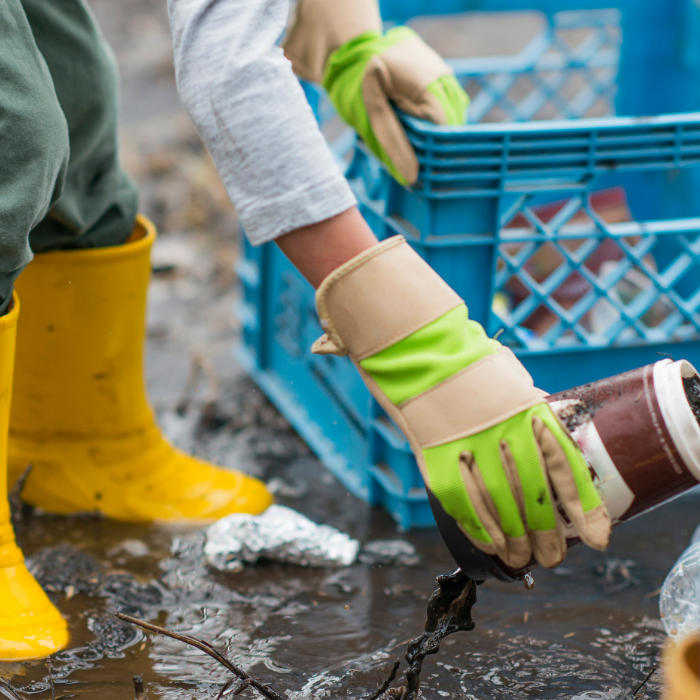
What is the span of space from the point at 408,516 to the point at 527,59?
1386 millimetres

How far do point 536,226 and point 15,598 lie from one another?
1082 millimetres

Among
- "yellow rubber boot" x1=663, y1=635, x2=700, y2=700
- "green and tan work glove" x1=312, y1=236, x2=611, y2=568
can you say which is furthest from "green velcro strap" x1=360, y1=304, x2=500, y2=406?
"yellow rubber boot" x1=663, y1=635, x2=700, y2=700

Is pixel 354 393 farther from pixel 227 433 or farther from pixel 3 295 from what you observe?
pixel 3 295

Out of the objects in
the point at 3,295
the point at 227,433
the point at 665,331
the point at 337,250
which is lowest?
the point at 227,433

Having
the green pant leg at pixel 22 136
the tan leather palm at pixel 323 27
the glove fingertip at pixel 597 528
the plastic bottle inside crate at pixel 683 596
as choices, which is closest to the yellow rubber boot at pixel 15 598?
the green pant leg at pixel 22 136

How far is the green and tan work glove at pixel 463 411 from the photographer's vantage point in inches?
39.5

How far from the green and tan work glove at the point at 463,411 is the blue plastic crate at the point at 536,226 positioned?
0.48 m

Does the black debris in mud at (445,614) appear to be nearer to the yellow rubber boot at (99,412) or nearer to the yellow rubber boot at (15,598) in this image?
the yellow rubber boot at (15,598)

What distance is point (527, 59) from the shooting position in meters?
2.39

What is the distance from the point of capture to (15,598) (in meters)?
1.33

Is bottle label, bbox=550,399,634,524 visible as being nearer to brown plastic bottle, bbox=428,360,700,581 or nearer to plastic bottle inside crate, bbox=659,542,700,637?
brown plastic bottle, bbox=428,360,700,581

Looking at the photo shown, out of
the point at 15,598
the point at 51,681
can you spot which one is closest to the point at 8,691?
the point at 51,681

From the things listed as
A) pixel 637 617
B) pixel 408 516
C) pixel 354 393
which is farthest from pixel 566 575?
pixel 354 393

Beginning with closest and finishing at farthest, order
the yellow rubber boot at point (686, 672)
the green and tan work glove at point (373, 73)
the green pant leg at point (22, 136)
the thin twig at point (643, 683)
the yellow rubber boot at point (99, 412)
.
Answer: the yellow rubber boot at point (686, 672), the green pant leg at point (22, 136), the thin twig at point (643, 683), the green and tan work glove at point (373, 73), the yellow rubber boot at point (99, 412)
